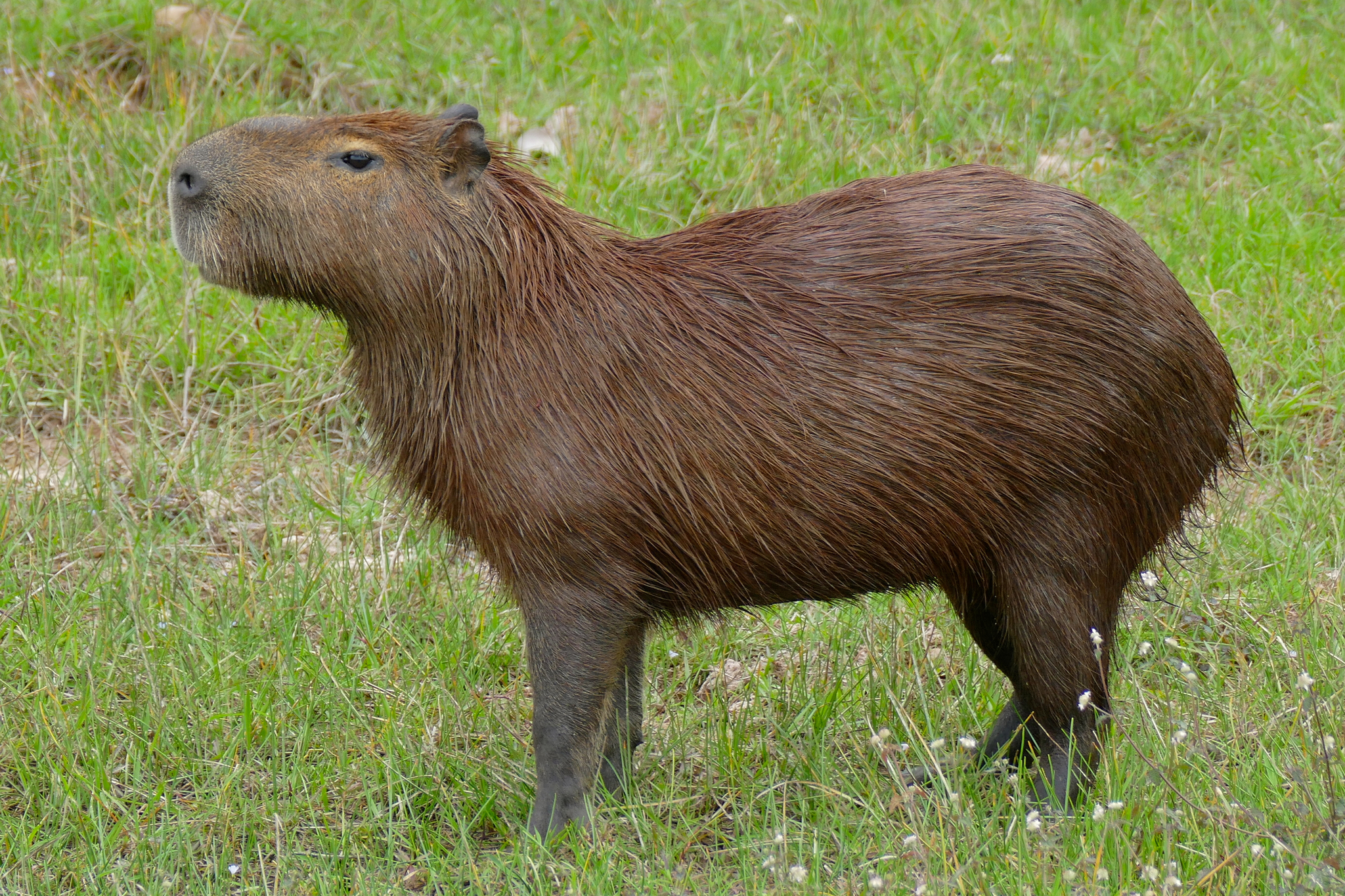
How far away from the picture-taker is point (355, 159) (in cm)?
290

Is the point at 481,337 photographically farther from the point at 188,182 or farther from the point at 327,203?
the point at 188,182

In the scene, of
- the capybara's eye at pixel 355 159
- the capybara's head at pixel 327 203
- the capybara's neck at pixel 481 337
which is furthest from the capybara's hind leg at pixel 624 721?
the capybara's eye at pixel 355 159

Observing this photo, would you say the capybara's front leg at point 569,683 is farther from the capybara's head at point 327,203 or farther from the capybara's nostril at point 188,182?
the capybara's nostril at point 188,182

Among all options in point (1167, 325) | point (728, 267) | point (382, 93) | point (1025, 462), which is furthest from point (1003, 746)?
point (382, 93)

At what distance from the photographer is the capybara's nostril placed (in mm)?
2869

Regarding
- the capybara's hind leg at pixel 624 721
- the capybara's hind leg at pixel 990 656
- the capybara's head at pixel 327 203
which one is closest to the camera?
the capybara's head at pixel 327 203

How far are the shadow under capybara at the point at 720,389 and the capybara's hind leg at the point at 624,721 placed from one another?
0.26 m

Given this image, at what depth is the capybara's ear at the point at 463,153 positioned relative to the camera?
9.57 feet

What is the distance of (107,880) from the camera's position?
3.05 meters

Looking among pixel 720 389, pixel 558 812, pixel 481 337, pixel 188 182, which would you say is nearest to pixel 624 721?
pixel 558 812

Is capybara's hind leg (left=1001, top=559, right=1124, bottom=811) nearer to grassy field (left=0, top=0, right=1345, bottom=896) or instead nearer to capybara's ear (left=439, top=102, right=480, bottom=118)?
grassy field (left=0, top=0, right=1345, bottom=896)

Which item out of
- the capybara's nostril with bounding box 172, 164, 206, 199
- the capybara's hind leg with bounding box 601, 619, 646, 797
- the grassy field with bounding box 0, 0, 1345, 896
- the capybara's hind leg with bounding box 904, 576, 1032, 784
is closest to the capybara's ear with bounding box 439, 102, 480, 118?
the capybara's nostril with bounding box 172, 164, 206, 199

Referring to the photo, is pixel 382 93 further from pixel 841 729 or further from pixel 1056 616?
pixel 1056 616

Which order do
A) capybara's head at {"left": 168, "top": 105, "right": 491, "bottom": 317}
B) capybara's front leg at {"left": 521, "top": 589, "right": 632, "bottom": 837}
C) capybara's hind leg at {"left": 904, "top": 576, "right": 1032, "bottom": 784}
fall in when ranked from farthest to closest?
capybara's hind leg at {"left": 904, "top": 576, "right": 1032, "bottom": 784} < capybara's front leg at {"left": 521, "top": 589, "right": 632, "bottom": 837} < capybara's head at {"left": 168, "top": 105, "right": 491, "bottom": 317}
